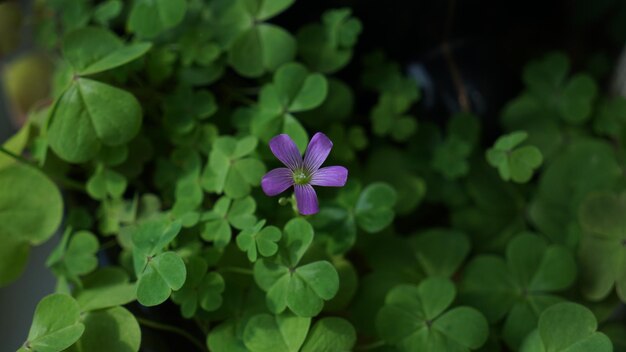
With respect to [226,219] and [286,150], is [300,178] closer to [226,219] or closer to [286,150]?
[286,150]

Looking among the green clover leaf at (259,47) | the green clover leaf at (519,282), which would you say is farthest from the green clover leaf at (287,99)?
the green clover leaf at (519,282)

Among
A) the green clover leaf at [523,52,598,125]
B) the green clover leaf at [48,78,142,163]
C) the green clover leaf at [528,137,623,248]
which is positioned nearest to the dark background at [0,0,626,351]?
the green clover leaf at [523,52,598,125]

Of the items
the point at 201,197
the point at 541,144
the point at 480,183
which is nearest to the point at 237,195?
the point at 201,197

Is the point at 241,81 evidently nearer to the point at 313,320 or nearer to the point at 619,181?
the point at 313,320

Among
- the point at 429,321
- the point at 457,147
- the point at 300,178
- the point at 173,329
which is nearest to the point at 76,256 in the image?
the point at 173,329

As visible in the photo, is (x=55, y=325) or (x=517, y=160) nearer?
(x=55, y=325)

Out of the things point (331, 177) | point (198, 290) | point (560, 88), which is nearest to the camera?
point (331, 177)
